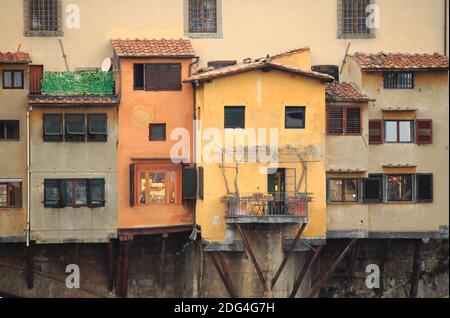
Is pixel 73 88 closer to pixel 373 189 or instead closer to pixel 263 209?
pixel 263 209

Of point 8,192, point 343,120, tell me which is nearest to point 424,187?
point 343,120

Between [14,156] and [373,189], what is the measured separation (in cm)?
Answer: 1312

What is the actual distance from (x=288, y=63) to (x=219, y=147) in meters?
4.14

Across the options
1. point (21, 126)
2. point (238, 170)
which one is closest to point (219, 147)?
point (238, 170)

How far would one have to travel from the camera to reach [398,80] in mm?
89438

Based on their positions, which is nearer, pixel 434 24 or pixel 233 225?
pixel 233 225

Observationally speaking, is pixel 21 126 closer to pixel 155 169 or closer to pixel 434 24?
pixel 155 169

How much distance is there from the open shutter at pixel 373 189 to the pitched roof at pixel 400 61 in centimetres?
405

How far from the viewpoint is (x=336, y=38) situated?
3610 inches

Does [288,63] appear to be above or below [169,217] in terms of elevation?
above

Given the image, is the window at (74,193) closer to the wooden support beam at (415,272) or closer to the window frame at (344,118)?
the window frame at (344,118)

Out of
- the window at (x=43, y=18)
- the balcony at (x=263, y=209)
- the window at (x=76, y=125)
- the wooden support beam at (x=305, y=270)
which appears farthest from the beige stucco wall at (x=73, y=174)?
the wooden support beam at (x=305, y=270)

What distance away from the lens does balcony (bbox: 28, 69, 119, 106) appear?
8719cm

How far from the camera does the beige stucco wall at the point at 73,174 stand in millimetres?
87500
